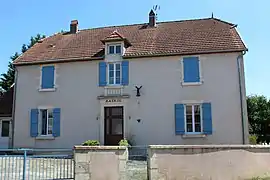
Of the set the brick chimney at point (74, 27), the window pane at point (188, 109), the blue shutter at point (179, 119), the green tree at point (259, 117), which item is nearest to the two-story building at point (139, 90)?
the blue shutter at point (179, 119)

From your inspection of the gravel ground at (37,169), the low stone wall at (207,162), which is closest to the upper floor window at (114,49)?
the gravel ground at (37,169)

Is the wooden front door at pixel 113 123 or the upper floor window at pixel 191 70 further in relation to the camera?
the wooden front door at pixel 113 123

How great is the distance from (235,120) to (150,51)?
612 cm

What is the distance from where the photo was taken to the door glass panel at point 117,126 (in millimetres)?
18031

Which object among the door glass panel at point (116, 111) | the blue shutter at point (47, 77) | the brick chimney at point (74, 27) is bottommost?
the door glass panel at point (116, 111)

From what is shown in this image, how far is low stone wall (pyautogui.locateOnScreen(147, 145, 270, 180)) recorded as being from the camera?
9102mm

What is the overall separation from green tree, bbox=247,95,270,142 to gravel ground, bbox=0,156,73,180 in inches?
1046

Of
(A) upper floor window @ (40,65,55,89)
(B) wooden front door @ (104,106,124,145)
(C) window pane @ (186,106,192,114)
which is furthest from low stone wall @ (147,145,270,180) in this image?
(A) upper floor window @ (40,65,55,89)

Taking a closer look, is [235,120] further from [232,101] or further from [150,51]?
[150,51]

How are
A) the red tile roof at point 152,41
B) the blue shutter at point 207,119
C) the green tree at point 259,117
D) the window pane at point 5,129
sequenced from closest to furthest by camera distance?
the blue shutter at point 207,119, the red tile roof at point 152,41, the window pane at point 5,129, the green tree at point 259,117

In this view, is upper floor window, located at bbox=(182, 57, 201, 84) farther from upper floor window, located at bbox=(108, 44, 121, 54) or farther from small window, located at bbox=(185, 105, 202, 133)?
upper floor window, located at bbox=(108, 44, 121, 54)

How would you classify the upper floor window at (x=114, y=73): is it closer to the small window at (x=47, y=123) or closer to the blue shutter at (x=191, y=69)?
the blue shutter at (x=191, y=69)

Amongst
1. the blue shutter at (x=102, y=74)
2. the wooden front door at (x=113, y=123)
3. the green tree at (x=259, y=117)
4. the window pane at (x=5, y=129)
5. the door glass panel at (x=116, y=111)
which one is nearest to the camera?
the wooden front door at (x=113, y=123)

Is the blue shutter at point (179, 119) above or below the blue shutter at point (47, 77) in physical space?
below
